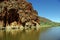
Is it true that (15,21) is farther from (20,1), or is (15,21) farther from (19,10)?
(20,1)

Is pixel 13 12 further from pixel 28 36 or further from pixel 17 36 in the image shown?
pixel 17 36

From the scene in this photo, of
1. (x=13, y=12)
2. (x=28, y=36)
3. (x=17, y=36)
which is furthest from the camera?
(x=13, y=12)

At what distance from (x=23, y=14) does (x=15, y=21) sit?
30.9 ft

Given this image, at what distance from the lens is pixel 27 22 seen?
347 ft

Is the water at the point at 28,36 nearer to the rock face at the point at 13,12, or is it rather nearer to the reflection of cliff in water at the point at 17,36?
the reflection of cliff in water at the point at 17,36

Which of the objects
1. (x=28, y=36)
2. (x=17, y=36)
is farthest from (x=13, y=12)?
(x=17, y=36)

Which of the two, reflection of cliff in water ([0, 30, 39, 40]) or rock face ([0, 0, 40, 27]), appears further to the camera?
rock face ([0, 0, 40, 27])

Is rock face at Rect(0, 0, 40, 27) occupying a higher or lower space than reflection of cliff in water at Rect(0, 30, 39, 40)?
higher

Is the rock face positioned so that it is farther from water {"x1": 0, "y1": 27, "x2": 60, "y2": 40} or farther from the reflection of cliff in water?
the reflection of cliff in water

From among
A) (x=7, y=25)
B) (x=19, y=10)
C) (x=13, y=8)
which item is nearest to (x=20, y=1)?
(x=19, y=10)

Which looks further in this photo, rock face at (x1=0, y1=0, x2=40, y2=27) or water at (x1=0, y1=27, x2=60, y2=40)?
rock face at (x1=0, y1=0, x2=40, y2=27)

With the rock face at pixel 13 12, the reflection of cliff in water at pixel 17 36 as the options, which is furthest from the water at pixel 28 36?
the rock face at pixel 13 12

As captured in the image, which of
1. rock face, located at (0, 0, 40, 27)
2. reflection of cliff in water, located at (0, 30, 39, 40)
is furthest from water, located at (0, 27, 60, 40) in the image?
rock face, located at (0, 0, 40, 27)

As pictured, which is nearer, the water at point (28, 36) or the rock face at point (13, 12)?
the water at point (28, 36)
